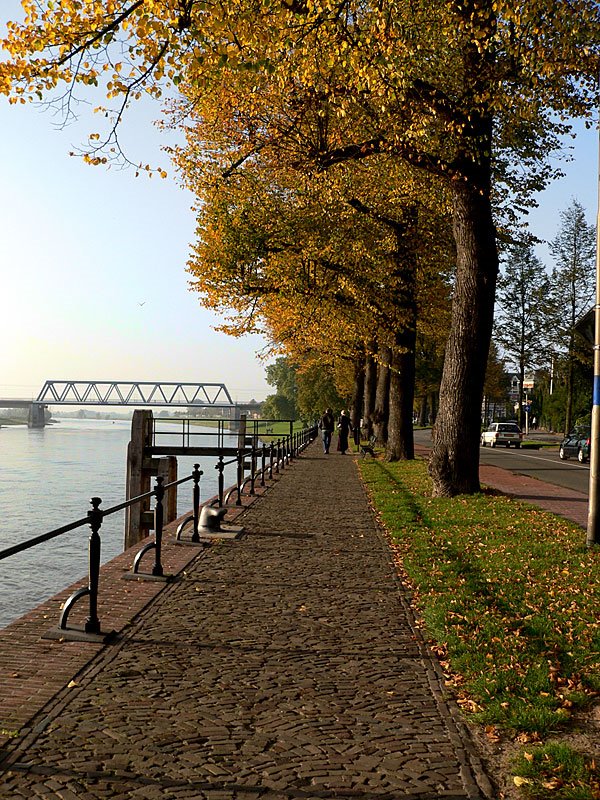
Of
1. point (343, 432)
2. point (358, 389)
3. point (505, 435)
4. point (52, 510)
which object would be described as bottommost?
point (52, 510)

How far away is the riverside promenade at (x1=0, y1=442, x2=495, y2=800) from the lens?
4172 millimetres

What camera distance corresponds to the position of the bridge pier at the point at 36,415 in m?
115

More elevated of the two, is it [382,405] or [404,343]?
[404,343]

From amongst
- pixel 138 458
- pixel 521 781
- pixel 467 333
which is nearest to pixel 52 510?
pixel 138 458

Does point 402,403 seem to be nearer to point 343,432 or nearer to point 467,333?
point 343,432

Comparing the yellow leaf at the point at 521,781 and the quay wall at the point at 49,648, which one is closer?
the yellow leaf at the point at 521,781

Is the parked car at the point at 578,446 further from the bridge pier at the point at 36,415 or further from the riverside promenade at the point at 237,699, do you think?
the bridge pier at the point at 36,415

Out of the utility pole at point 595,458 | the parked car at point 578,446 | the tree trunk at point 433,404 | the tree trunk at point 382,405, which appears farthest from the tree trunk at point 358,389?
the utility pole at point 595,458

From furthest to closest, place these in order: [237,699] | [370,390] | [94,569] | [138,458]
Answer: [370,390] < [138,458] < [94,569] < [237,699]

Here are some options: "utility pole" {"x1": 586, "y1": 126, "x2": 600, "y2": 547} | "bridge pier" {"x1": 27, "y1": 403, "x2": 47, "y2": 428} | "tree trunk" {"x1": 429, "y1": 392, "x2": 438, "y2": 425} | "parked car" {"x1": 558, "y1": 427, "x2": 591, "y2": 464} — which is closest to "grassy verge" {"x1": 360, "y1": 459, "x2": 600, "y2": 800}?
"utility pole" {"x1": 586, "y1": 126, "x2": 600, "y2": 547}

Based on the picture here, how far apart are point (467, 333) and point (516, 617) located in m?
9.40

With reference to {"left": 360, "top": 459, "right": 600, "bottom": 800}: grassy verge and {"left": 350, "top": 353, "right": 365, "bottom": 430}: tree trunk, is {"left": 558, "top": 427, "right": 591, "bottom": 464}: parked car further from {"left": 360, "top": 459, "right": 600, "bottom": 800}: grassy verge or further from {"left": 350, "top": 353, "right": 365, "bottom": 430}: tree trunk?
{"left": 360, "top": 459, "right": 600, "bottom": 800}: grassy verge

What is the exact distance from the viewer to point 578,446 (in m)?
38.1

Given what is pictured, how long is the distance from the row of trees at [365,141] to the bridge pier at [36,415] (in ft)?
295
